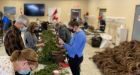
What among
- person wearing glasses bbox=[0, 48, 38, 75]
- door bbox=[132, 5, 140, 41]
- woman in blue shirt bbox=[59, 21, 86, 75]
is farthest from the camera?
door bbox=[132, 5, 140, 41]

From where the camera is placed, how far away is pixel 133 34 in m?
6.43

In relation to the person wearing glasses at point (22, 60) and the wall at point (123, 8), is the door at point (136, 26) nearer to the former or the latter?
the wall at point (123, 8)

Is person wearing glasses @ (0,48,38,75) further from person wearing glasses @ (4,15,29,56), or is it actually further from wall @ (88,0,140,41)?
wall @ (88,0,140,41)

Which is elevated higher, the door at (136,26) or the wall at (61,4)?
the wall at (61,4)

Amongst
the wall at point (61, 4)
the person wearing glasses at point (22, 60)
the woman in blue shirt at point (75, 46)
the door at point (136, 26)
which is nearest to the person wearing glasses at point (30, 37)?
the woman in blue shirt at point (75, 46)

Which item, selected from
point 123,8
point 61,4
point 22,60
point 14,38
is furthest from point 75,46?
point 61,4

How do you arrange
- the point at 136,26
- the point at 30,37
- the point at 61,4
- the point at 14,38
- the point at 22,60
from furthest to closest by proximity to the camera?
the point at 61,4, the point at 136,26, the point at 30,37, the point at 14,38, the point at 22,60

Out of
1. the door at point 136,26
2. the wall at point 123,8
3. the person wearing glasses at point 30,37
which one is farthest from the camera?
the wall at point 123,8

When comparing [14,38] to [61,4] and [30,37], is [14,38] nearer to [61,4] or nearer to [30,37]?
[30,37]

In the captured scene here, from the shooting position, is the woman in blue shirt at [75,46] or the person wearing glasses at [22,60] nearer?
the person wearing glasses at [22,60]

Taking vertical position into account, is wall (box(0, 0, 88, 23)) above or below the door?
above

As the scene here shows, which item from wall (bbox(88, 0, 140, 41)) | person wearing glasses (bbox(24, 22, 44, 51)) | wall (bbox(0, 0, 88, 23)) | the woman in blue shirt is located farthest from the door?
wall (bbox(0, 0, 88, 23))

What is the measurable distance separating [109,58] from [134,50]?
669 millimetres

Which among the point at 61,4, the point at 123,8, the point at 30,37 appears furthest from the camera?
the point at 61,4
